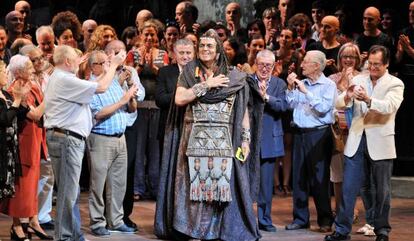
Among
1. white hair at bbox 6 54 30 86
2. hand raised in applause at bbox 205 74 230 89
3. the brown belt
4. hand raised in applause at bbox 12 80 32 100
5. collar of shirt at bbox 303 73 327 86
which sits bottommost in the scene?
the brown belt

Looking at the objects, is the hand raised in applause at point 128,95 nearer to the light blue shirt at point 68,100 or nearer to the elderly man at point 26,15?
the light blue shirt at point 68,100

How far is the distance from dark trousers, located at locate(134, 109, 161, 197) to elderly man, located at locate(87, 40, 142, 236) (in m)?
2.20

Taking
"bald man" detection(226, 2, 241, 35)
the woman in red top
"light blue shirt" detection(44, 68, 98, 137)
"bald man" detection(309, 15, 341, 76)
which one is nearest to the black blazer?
the woman in red top

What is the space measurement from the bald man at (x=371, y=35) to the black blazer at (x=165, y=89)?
3321 mm

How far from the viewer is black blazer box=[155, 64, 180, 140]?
39.9 ft

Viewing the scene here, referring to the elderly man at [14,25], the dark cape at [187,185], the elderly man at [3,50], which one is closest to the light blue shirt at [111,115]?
the dark cape at [187,185]

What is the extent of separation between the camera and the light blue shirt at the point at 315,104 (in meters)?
12.3

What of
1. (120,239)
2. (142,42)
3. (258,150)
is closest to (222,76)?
(258,150)

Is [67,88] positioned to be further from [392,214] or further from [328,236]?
[392,214]

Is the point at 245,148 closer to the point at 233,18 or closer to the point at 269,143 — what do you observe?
the point at 269,143

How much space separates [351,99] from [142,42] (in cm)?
355

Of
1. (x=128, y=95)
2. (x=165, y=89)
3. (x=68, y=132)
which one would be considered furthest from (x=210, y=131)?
(x=68, y=132)

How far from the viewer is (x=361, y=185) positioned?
11.7 metres

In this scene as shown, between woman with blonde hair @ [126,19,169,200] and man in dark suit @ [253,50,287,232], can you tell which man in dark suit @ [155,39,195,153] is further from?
woman with blonde hair @ [126,19,169,200]
